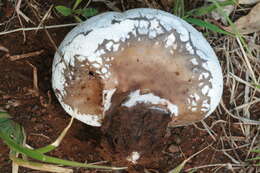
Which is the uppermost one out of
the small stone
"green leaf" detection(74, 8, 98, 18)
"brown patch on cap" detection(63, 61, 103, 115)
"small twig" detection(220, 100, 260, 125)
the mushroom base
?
"green leaf" detection(74, 8, 98, 18)

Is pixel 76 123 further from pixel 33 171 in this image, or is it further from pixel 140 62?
pixel 140 62

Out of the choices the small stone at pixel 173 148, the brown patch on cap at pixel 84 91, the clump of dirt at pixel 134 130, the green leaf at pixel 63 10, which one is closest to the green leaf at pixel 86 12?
the green leaf at pixel 63 10

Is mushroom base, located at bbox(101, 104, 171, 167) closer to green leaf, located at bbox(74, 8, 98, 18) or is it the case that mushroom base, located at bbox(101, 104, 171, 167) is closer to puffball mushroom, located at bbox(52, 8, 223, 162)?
puffball mushroom, located at bbox(52, 8, 223, 162)

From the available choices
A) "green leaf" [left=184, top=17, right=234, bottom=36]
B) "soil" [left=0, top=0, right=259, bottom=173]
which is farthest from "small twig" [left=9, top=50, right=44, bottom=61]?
"green leaf" [left=184, top=17, right=234, bottom=36]

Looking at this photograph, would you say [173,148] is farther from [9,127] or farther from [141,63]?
[9,127]

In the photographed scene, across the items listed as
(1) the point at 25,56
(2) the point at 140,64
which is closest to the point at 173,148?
(2) the point at 140,64

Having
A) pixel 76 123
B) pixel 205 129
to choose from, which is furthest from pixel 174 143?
pixel 76 123
